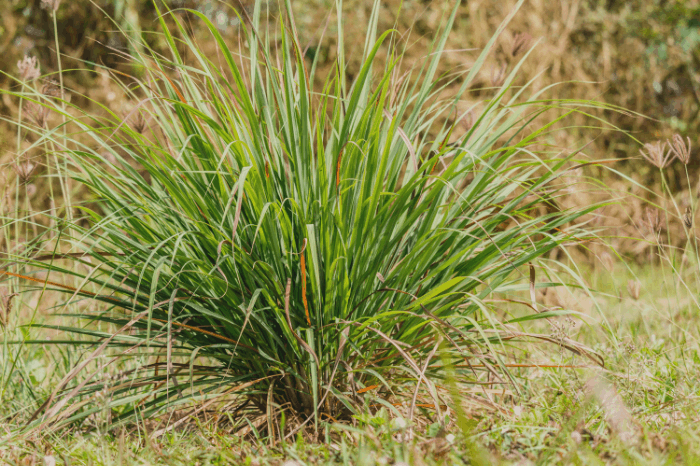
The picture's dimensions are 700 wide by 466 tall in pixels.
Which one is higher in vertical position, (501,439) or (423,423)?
(501,439)

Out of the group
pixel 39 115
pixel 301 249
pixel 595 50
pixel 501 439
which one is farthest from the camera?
pixel 595 50

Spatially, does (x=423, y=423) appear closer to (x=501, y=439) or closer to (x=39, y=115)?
(x=501, y=439)

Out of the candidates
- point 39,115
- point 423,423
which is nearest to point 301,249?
point 423,423

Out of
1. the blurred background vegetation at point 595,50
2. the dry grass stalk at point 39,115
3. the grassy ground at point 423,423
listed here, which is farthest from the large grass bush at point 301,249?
the blurred background vegetation at point 595,50

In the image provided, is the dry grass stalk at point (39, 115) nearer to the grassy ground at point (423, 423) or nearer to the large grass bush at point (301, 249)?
the grassy ground at point (423, 423)

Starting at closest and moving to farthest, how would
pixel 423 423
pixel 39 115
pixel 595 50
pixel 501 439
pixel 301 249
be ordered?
1. pixel 501 439
2. pixel 301 249
3. pixel 423 423
4. pixel 39 115
5. pixel 595 50

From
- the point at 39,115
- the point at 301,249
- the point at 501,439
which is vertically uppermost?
the point at 39,115

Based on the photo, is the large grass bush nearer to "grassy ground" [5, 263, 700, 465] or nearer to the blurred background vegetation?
"grassy ground" [5, 263, 700, 465]

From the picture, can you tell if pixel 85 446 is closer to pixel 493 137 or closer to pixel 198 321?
pixel 198 321

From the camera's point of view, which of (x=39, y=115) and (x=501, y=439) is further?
(x=39, y=115)

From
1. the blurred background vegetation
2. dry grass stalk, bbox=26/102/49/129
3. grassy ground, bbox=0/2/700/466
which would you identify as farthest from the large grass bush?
the blurred background vegetation

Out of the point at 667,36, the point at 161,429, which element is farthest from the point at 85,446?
the point at 667,36
